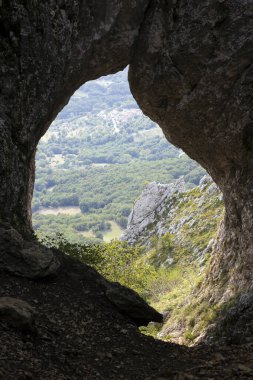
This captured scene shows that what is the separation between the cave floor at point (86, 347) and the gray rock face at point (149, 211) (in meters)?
95.9

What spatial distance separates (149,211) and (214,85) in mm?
94878

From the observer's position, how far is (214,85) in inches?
1359

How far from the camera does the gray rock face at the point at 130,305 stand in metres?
22.0

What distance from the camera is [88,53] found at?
3228 cm

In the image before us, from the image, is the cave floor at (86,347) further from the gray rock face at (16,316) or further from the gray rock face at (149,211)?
the gray rock face at (149,211)

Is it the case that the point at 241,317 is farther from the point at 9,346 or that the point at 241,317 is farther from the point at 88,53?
the point at 88,53

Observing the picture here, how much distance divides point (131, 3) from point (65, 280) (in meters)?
23.2

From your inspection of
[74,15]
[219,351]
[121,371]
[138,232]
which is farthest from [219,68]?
[138,232]

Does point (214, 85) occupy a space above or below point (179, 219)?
below

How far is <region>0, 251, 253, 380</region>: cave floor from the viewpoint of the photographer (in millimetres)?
13836

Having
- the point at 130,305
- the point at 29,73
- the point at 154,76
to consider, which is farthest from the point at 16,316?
the point at 154,76

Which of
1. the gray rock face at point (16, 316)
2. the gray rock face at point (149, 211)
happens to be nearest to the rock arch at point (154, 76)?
the gray rock face at point (16, 316)

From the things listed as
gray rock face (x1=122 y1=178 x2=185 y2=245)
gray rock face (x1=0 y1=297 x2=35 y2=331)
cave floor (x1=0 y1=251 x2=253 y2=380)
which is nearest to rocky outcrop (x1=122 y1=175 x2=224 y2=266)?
gray rock face (x1=122 y1=178 x2=185 y2=245)

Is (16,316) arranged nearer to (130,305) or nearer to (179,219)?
(130,305)
